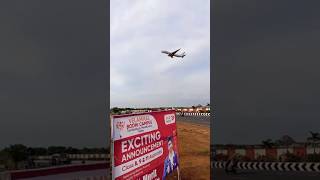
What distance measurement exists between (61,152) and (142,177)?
11.7ft

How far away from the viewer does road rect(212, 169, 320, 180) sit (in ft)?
45.7

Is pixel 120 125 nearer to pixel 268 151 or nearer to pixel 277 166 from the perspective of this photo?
pixel 277 166

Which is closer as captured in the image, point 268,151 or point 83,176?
point 83,176

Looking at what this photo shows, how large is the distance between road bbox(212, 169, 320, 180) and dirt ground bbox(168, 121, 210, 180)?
690 millimetres

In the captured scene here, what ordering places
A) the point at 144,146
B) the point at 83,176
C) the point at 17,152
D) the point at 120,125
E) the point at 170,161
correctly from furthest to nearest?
the point at 17,152 → the point at 170,161 → the point at 83,176 → the point at 144,146 → the point at 120,125

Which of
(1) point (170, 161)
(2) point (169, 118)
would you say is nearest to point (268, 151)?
(1) point (170, 161)

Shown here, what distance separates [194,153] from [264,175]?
8536 millimetres

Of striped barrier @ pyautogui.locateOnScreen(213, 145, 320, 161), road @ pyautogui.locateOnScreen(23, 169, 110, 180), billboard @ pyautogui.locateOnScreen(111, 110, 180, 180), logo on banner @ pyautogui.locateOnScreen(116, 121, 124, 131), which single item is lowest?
striped barrier @ pyautogui.locateOnScreen(213, 145, 320, 161)

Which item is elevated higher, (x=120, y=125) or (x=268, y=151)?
(x=120, y=125)

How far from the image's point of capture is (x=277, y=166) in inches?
603

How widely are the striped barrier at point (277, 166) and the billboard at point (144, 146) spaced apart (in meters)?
6.02

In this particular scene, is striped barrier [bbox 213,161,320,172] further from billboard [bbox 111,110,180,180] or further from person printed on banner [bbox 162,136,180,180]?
person printed on banner [bbox 162,136,180,180]

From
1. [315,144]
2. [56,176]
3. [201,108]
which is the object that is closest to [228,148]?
[315,144]

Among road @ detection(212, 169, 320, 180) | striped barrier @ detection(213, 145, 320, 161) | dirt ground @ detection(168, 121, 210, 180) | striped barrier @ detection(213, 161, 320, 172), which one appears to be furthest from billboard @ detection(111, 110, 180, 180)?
striped barrier @ detection(213, 145, 320, 161)
